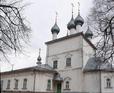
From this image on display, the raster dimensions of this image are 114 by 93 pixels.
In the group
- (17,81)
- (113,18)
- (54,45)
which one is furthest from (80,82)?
(113,18)

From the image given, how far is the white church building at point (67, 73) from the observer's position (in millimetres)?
21922

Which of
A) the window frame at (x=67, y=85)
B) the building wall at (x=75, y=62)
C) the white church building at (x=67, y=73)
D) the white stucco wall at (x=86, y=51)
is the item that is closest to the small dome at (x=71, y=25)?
the white church building at (x=67, y=73)

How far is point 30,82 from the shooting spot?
2319cm

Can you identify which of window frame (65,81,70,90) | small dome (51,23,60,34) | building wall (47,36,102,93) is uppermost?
small dome (51,23,60,34)

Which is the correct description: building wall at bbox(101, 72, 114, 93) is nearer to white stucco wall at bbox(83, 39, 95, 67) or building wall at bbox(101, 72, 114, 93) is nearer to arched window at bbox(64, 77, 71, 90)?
white stucco wall at bbox(83, 39, 95, 67)

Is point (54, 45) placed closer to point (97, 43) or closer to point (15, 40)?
point (97, 43)

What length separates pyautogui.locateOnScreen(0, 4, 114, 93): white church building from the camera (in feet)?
71.9

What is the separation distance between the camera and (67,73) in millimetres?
24391

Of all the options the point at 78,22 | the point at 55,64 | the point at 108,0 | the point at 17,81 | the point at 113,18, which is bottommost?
the point at 17,81

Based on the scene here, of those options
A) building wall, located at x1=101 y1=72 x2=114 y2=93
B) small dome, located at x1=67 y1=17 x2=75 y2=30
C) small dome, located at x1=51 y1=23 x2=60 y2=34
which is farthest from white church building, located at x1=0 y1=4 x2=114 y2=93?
small dome, located at x1=51 y1=23 x2=60 y2=34

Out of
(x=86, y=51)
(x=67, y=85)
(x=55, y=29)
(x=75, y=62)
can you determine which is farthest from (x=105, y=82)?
(x=55, y=29)

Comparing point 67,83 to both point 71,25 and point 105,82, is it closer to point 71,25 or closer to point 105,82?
point 105,82

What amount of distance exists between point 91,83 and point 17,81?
10315mm

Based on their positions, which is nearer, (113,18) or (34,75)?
(113,18)
